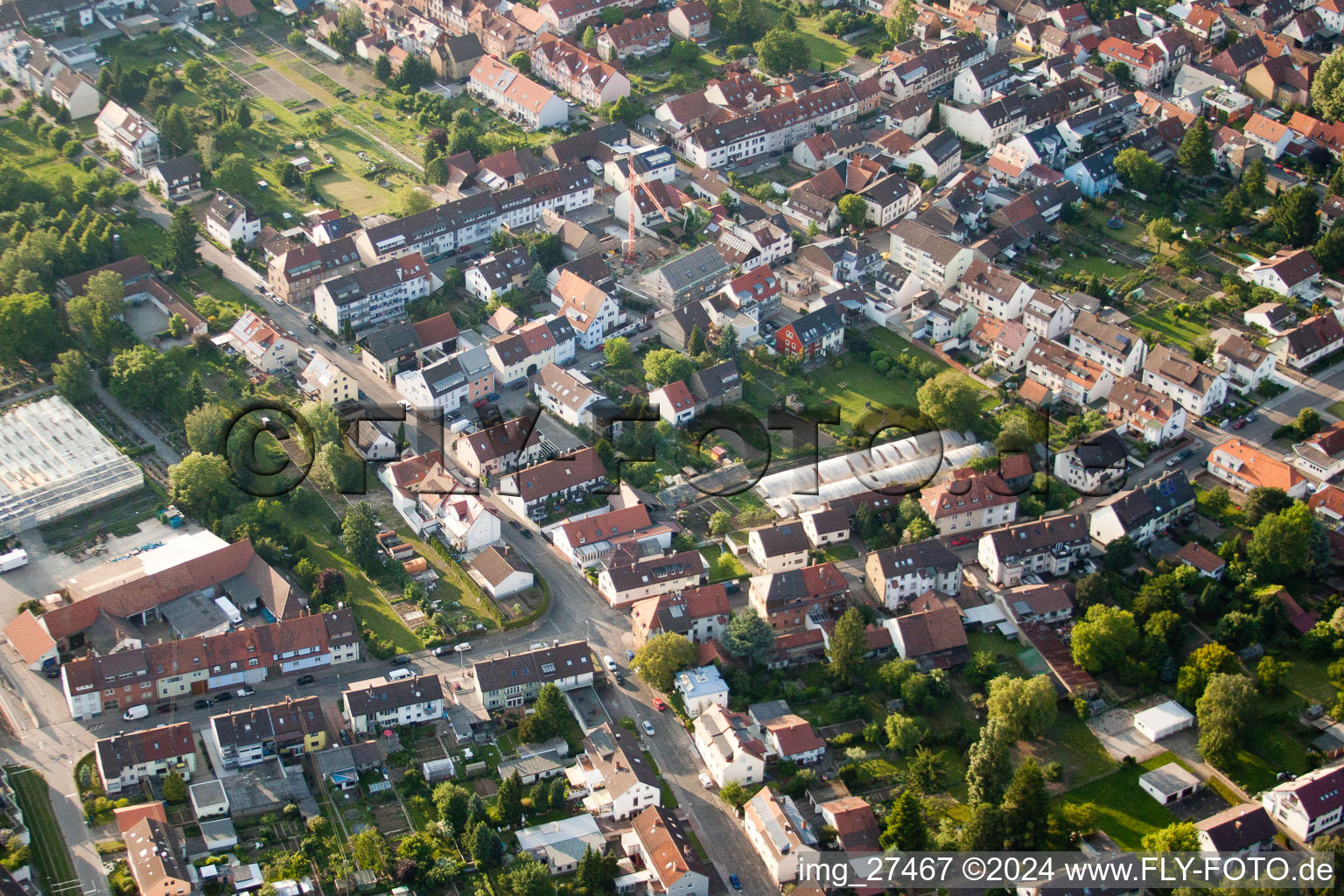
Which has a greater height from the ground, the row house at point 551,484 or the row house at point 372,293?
the row house at point 372,293

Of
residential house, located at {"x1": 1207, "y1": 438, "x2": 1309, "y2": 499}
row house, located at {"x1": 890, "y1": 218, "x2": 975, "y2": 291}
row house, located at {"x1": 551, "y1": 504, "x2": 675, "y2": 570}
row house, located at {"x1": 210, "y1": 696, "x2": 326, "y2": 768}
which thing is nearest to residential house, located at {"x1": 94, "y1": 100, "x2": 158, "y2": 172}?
row house, located at {"x1": 551, "y1": 504, "x2": 675, "y2": 570}

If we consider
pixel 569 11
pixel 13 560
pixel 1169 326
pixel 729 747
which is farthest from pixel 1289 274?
pixel 13 560

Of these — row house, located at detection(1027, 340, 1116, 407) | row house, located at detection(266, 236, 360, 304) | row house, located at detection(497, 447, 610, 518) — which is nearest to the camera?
row house, located at detection(497, 447, 610, 518)

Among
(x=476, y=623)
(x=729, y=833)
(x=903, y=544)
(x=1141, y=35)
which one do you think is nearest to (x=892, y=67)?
(x=1141, y=35)

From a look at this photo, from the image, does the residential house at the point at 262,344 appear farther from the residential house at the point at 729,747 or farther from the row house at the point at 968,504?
the row house at the point at 968,504

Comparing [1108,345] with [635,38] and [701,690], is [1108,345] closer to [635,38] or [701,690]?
[701,690]

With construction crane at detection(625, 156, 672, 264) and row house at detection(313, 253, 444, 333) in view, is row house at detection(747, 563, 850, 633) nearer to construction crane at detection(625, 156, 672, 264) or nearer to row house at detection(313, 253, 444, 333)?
row house at detection(313, 253, 444, 333)

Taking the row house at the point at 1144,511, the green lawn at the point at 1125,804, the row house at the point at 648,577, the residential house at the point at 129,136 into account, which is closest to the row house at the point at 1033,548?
the row house at the point at 1144,511

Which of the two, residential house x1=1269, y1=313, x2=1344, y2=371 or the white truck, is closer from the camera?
the white truck
